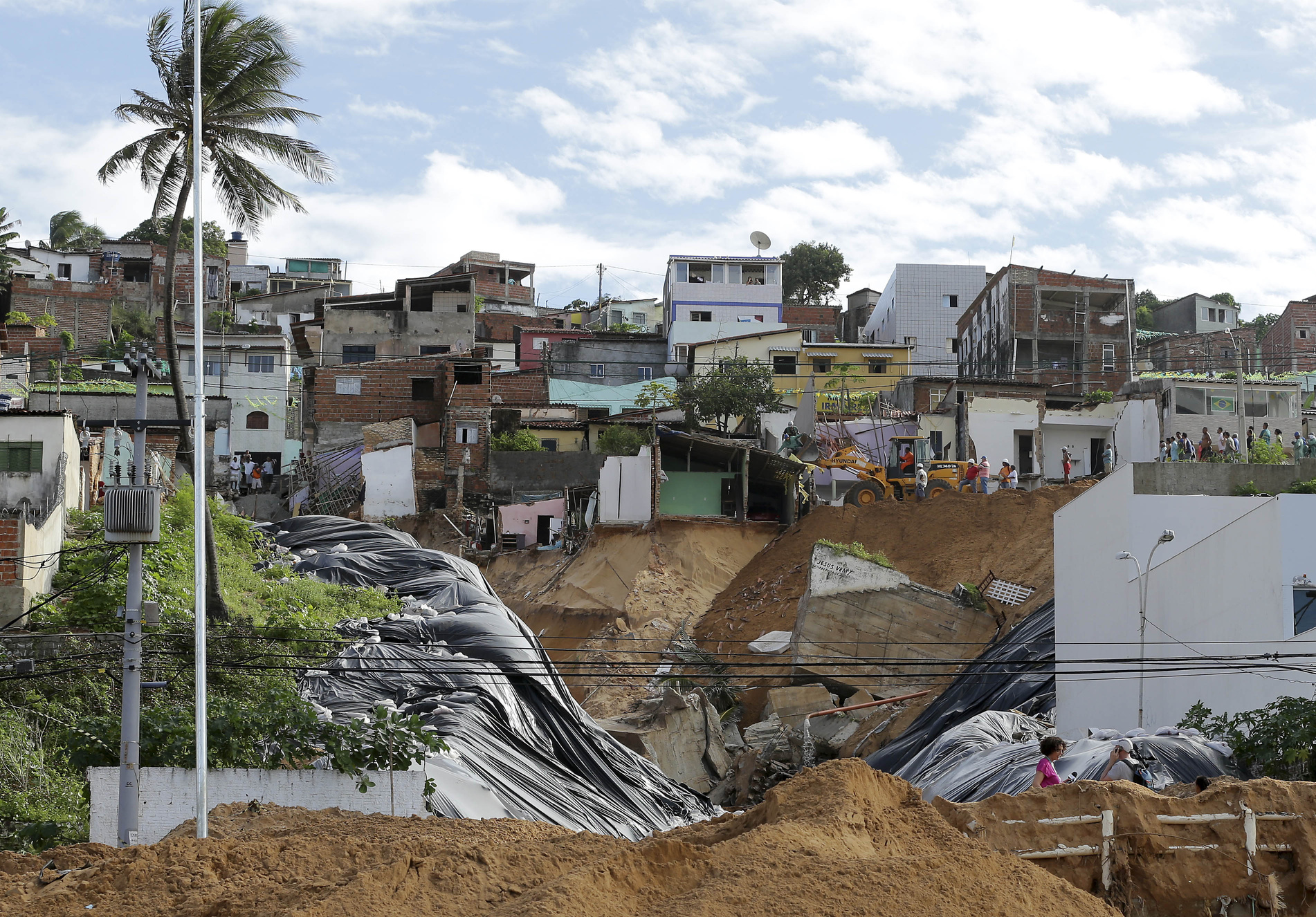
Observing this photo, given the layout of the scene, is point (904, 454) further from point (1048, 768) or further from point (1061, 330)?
point (1048, 768)

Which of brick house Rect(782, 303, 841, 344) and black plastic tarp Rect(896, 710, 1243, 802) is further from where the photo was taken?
brick house Rect(782, 303, 841, 344)

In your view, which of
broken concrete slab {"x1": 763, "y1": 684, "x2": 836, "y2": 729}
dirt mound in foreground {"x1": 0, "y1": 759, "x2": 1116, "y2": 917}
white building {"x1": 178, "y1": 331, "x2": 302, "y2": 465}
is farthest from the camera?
white building {"x1": 178, "y1": 331, "x2": 302, "y2": 465}

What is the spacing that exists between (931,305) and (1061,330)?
1041 centimetres

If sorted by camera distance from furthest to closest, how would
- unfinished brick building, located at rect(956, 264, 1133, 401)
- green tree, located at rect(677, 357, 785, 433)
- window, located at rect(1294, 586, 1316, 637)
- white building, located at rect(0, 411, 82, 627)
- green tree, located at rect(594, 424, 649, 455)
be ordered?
unfinished brick building, located at rect(956, 264, 1133, 401) → green tree, located at rect(677, 357, 785, 433) → green tree, located at rect(594, 424, 649, 455) → white building, located at rect(0, 411, 82, 627) → window, located at rect(1294, 586, 1316, 637)

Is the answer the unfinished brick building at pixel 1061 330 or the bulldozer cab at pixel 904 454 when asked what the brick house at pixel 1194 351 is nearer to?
the unfinished brick building at pixel 1061 330

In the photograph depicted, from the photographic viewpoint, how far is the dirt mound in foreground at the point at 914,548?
114 ft

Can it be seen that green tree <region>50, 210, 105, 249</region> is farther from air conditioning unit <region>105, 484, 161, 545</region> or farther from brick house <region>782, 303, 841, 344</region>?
air conditioning unit <region>105, 484, 161, 545</region>

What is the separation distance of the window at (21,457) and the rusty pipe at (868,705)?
16.2 metres

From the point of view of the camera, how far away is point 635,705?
30.3m

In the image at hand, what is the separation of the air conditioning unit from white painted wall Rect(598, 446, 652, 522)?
85.8ft

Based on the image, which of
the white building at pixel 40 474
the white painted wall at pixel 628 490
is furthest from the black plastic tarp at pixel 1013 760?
the white painted wall at pixel 628 490

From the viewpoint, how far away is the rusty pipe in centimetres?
2714

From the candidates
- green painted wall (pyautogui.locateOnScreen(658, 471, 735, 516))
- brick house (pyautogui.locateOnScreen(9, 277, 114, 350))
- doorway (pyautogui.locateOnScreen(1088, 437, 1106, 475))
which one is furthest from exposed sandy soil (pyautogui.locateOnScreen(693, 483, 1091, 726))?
brick house (pyautogui.locateOnScreen(9, 277, 114, 350))

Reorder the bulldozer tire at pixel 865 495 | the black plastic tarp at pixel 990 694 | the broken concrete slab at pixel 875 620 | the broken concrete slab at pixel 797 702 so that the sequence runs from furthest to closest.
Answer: the bulldozer tire at pixel 865 495 → the broken concrete slab at pixel 875 620 → the broken concrete slab at pixel 797 702 → the black plastic tarp at pixel 990 694
